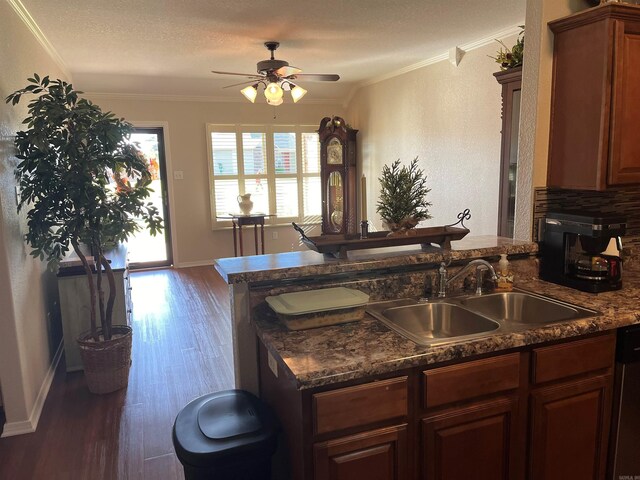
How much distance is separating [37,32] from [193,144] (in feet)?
9.97

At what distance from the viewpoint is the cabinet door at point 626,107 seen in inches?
77.8

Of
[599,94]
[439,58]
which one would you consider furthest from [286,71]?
[599,94]

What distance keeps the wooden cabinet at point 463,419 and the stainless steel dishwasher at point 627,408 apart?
5 centimetres

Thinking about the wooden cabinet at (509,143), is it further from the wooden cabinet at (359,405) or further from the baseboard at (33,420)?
the baseboard at (33,420)

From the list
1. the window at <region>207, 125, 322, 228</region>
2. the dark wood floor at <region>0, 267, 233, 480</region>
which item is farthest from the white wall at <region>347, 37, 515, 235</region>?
the dark wood floor at <region>0, 267, 233, 480</region>

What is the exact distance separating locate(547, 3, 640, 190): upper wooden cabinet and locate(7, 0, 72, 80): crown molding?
332 cm

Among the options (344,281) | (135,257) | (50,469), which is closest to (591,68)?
(344,281)

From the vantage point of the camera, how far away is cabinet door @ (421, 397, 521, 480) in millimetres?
1533

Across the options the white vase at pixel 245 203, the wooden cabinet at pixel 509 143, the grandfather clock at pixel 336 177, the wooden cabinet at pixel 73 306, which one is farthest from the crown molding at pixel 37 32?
the wooden cabinet at pixel 509 143

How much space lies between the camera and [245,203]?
21.5 feet

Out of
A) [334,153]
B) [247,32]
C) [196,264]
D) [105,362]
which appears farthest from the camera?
[196,264]

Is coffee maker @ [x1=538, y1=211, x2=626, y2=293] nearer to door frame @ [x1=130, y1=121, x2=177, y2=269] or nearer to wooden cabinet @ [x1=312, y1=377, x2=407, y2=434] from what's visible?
wooden cabinet @ [x1=312, y1=377, x2=407, y2=434]

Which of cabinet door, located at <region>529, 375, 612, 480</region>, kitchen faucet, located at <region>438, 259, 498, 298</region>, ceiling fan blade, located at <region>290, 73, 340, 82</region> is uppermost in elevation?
ceiling fan blade, located at <region>290, 73, 340, 82</region>

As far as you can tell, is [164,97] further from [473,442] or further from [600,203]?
[473,442]
